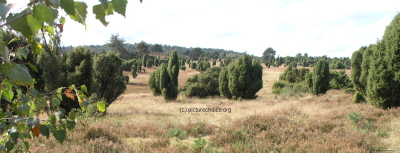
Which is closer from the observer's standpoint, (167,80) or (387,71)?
(387,71)

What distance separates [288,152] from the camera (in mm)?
5648

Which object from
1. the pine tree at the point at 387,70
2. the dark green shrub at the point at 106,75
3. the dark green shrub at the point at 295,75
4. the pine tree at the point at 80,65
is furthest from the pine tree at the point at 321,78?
the pine tree at the point at 80,65

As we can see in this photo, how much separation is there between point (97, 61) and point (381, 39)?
49.2 ft

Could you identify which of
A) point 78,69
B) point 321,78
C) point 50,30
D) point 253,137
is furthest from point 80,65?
point 321,78

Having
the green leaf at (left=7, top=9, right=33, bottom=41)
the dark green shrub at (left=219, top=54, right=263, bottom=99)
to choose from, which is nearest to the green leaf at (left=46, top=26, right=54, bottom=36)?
the green leaf at (left=7, top=9, right=33, bottom=41)

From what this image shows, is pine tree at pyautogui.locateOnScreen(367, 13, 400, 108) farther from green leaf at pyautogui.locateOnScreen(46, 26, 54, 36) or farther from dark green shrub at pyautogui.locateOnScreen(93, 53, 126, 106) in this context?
dark green shrub at pyautogui.locateOnScreen(93, 53, 126, 106)

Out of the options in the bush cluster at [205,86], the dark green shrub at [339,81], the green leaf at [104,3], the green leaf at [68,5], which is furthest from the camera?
the dark green shrub at [339,81]

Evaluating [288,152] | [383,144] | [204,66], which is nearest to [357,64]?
[383,144]

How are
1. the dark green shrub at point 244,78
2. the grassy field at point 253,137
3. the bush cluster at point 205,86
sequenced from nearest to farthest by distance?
the grassy field at point 253,137 < the dark green shrub at point 244,78 < the bush cluster at point 205,86

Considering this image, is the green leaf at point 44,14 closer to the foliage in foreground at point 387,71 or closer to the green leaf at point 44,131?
the green leaf at point 44,131

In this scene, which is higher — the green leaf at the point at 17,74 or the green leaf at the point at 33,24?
the green leaf at the point at 33,24

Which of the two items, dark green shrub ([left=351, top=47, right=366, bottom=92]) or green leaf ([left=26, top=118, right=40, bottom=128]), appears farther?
dark green shrub ([left=351, top=47, right=366, bottom=92])

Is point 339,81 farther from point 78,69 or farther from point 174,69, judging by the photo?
point 78,69

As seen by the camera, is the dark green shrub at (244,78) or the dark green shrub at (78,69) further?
the dark green shrub at (244,78)
